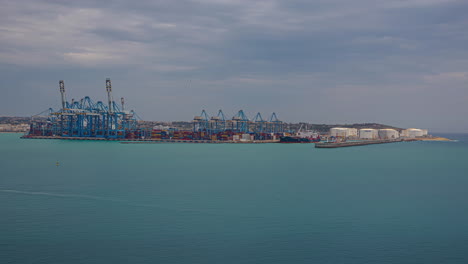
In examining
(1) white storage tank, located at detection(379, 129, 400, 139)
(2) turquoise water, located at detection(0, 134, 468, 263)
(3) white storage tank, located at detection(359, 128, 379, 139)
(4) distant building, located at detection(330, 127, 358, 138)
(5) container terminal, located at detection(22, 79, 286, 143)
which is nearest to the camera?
(2) turquoise water, located at detection(0, 134, 468, 263)

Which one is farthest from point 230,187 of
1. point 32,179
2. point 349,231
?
point 32,179

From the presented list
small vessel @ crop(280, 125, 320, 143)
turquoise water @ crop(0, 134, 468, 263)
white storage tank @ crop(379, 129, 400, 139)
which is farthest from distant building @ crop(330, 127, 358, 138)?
turquoise water @ crop(0, 134, 468, 263)

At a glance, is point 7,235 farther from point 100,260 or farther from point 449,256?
point 449,256

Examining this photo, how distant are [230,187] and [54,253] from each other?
1438 cm

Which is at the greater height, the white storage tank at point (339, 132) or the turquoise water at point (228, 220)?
the white storage tank at point (339, 132)

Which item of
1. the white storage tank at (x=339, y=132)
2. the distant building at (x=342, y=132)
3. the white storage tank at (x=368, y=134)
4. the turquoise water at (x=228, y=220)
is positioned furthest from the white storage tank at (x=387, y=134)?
the turquoise water at (x=228, y=220)

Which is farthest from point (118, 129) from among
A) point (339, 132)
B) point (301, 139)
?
point (339, 132)

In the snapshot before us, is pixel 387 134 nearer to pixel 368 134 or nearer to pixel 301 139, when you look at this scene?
pixel 368 134

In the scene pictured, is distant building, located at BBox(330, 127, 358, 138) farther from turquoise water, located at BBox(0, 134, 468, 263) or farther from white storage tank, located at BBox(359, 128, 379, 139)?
turquoise water, located at BBox(0, 134, 468, 263)

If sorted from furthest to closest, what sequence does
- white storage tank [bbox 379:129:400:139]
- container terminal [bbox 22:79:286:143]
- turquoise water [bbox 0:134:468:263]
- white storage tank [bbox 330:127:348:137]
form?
white storage tank [bbox 379:129:400:139] → white storage tank [bbox 330:127:348:137] → container terminal [bbox 22:79:286:143] → turquoise water [bbox 0:134:468:263]

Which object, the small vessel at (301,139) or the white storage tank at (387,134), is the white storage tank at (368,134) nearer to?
the white storage tank at (387,134)

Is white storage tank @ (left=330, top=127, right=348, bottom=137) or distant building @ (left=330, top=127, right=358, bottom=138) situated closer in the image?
white storage tank @ (left=330, top=127, right=348, bottom=137)

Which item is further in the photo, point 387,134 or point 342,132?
point 387,134

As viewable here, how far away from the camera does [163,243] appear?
42.1 feet
